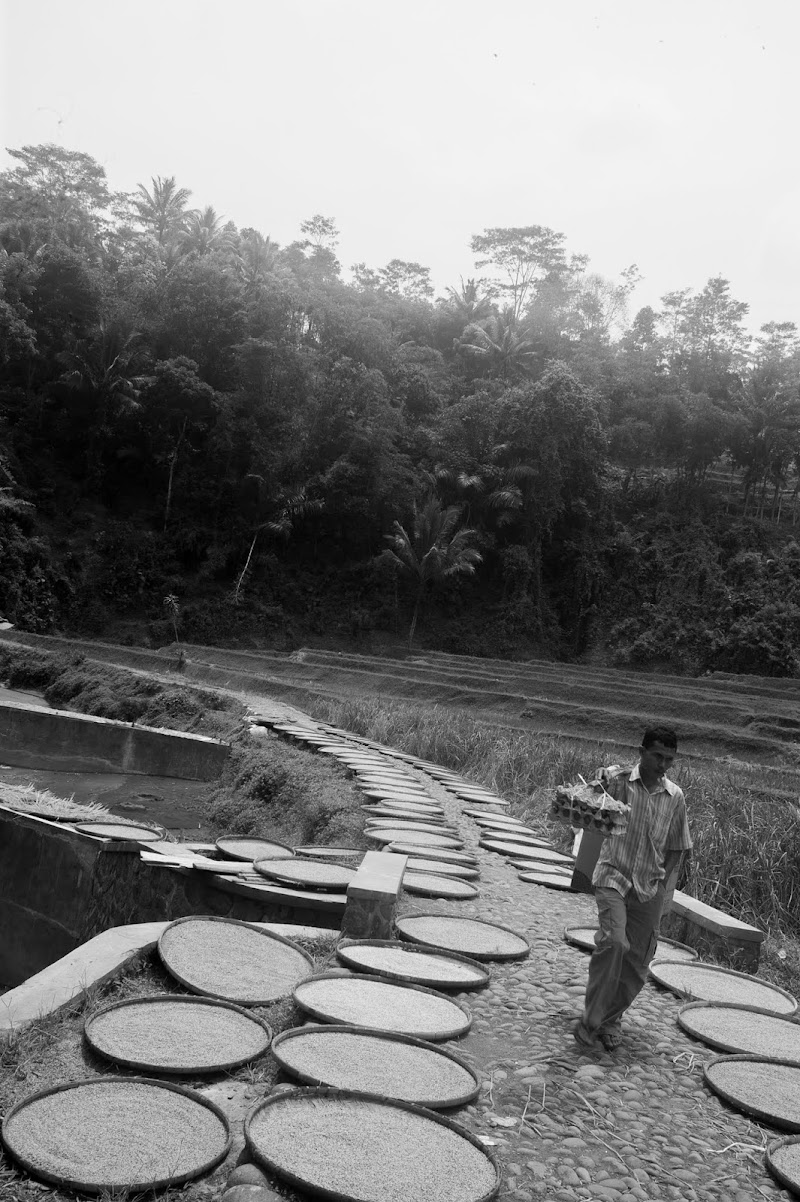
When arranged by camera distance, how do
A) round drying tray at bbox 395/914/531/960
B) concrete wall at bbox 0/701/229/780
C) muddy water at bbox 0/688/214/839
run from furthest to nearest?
concrete wall at bbox 0/701/229/780, muddy water at bbox 0/688/214/839, round drying tray at bbox 395/914/531/960

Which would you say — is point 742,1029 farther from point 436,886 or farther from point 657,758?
point 436,886

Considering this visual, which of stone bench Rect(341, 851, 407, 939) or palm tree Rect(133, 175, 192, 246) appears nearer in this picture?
stone bench Rect(341, 851, 407, 939)

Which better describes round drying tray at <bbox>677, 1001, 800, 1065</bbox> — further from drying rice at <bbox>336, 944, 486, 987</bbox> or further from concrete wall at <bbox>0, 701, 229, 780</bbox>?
concrete wall at <bbox>0, 701, 229, 780</bbox>

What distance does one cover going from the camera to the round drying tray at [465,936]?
4.21m

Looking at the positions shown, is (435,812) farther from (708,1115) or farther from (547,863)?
(708,1115)

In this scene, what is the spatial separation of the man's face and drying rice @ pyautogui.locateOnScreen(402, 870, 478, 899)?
1.98 m

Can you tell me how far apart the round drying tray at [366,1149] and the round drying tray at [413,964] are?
106 centimetres

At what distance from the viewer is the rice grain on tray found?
3.19m

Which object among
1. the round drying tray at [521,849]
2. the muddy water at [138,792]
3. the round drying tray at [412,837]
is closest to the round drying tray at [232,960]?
the round drying tray at [412,837]

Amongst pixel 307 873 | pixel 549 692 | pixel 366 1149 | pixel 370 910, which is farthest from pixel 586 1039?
pixel 549 692

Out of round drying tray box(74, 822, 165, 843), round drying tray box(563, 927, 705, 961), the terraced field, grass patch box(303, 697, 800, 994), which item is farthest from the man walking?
the terraced field

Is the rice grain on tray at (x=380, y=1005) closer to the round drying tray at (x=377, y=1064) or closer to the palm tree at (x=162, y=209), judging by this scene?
the round drying tray at (x=377, y=1064)

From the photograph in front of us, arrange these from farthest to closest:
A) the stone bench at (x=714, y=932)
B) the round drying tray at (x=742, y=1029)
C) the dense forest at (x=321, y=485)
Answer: the dense forest at (x=321, y=485) < the stone bench at (x=714, y=932) < the round drying tray at (x=742, y=1029)

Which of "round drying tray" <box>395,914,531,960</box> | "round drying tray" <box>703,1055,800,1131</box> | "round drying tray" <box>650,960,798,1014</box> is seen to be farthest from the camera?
"round drying tray" <box>395,914,531,960</box>
